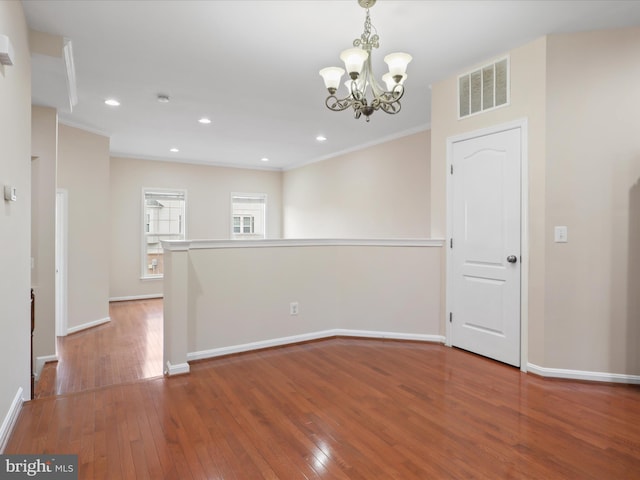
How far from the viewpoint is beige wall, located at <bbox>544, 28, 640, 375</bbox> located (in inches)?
112

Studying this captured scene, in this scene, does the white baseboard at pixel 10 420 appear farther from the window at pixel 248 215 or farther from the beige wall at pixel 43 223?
the window at pixel 248 215

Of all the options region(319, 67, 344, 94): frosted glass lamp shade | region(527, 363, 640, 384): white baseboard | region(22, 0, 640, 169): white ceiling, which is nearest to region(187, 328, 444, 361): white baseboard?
region(527, 363, 640, 384): white baseboard

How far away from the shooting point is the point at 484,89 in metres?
3.44

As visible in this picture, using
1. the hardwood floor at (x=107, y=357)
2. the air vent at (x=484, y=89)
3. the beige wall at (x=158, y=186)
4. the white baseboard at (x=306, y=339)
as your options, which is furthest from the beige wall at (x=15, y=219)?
the beige wall at (x=158, y=186)

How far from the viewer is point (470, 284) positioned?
3.60 metres

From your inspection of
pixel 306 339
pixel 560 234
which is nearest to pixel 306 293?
pixel 306 339

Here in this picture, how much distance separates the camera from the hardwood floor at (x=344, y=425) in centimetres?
189

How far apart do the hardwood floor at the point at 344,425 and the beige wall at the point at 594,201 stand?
14.3 inches

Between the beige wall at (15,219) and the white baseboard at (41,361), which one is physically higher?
the beige wall at (15,219)

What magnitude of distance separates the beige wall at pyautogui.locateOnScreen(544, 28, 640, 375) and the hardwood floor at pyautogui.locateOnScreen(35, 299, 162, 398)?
146 inches

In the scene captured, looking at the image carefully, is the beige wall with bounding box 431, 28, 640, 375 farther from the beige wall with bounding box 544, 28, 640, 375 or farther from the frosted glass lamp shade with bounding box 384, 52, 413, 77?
the frosted glass lamp shade with bounding box 384, 52, 413, 77

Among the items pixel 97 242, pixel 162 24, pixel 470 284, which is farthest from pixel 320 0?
pixel 97 242

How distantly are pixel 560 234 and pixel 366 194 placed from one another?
3.84 meters

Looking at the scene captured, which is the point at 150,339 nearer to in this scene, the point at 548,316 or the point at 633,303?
the point at 548,316
